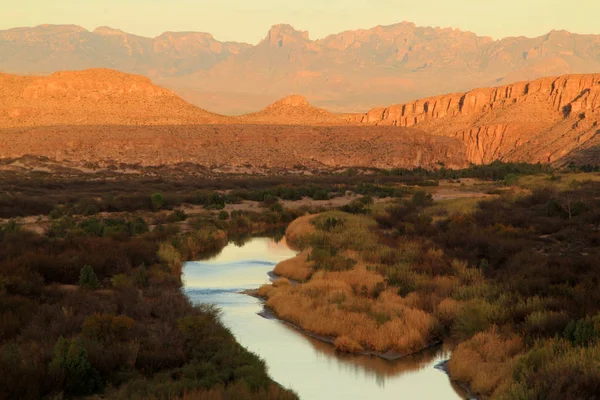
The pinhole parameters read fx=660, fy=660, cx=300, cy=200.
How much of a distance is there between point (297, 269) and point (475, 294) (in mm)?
7041

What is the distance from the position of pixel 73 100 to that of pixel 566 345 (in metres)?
117

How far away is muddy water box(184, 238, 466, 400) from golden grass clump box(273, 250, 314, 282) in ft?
8.14

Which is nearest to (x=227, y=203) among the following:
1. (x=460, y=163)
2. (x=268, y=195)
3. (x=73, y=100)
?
(x=268, y=195)

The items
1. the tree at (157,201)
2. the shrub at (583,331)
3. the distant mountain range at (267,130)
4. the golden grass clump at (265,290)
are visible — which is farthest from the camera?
the distant mountain range at (267,130)

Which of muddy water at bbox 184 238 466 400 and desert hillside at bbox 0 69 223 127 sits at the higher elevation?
desert hillside at bbox 0 69 223 127

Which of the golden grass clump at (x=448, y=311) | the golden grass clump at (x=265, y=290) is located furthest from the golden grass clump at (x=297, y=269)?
the golden grass clump at (x=448, y=311)

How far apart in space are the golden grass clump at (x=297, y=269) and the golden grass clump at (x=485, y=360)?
27.7 feet

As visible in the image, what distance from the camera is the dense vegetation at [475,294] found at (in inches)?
474

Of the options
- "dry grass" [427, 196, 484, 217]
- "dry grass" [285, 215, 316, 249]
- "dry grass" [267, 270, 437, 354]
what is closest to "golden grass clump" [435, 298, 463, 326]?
"dry grass" [267, 270, 437, 354]

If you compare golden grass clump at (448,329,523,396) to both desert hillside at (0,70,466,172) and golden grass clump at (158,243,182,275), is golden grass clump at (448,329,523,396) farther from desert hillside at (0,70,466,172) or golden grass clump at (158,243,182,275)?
desert hillside at (0,70,466,172)

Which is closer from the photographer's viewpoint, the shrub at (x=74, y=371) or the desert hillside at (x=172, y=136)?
the shrub at (x=74, y=371)

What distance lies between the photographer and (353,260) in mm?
22469

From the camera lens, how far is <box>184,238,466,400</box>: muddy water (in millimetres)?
12602

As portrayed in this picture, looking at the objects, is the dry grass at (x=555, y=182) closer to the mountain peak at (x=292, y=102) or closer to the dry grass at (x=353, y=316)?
the dry grass at (x=353, y=316)
